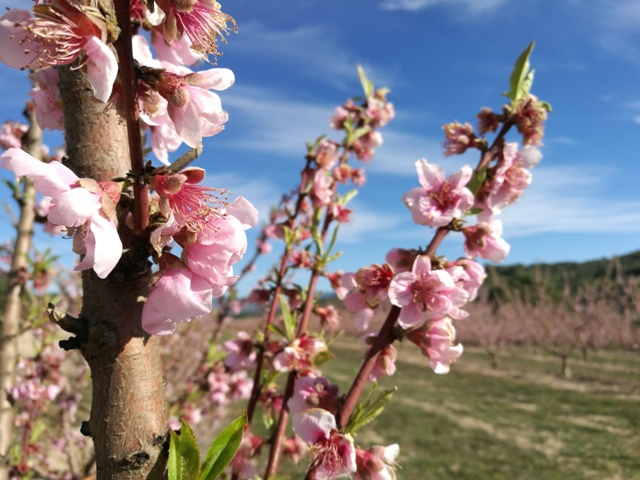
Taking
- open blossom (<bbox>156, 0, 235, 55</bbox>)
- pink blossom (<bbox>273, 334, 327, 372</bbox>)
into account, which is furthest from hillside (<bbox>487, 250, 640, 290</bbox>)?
open blossom (<bbox>156, 0, 235, 55</bbox>)

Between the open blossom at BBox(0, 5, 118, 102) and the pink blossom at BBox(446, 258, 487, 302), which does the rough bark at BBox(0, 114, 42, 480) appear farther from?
the pink blossom at BBox(446, 258, 487, 302)

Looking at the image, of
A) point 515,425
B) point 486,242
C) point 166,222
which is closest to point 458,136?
point 486,242

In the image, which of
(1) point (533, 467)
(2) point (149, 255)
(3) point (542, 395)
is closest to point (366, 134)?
(2) point (149, 255)

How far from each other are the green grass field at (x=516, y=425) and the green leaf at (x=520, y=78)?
5.28 meters

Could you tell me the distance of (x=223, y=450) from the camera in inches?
25.7

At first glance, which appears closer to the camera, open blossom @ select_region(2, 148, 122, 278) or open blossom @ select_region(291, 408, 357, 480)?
open blossom @ select_region(2, 148, 122, 278)

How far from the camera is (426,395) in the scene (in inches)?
557

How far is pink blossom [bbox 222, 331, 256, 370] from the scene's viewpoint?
2.02m

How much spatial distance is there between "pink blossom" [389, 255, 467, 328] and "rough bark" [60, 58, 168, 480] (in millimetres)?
573

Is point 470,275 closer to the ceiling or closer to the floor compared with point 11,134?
closer to the floor

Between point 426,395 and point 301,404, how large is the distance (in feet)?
46.3

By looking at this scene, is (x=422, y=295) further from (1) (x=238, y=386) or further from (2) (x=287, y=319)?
(1) (x=238, y=386)

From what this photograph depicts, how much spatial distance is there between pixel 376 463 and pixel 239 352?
46.0 inches

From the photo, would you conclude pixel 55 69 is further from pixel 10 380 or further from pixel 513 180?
pixel 10 380
